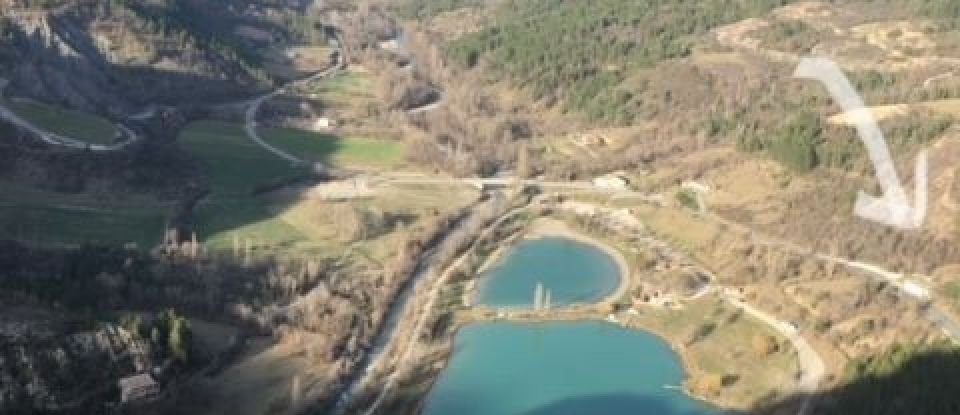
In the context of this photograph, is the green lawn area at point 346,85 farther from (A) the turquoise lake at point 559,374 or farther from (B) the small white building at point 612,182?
(A) the turquoise lake at point 559,374

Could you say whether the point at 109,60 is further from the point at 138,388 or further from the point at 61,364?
the point at 138,388

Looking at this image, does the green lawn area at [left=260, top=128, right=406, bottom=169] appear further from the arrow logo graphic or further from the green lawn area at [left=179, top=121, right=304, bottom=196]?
the arrow logo graphic

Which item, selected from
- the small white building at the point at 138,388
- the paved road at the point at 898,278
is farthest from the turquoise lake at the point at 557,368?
the small white building at the point at 138,388

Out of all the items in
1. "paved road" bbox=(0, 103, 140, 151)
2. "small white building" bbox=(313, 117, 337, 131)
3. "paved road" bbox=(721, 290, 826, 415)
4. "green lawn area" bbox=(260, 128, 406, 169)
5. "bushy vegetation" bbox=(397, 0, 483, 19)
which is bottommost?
"paved road" bbox=(721, 290, 826, 415)

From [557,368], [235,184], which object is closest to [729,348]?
[557,368]

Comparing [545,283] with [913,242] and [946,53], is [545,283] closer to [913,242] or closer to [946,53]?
[913,242]

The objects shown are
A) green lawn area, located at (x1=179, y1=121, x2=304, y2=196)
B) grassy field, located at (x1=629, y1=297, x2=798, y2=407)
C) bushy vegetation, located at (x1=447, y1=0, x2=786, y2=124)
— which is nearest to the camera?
grassy field, located at (x1=629, y1=297, x2=798, y2=407)

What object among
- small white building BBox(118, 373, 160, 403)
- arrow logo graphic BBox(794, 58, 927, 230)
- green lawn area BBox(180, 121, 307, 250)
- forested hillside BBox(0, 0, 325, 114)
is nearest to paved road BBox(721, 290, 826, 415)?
arrow logo graphic BBox(794, 58, 927, 230)

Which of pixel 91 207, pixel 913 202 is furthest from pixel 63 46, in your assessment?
pixel 913 202
